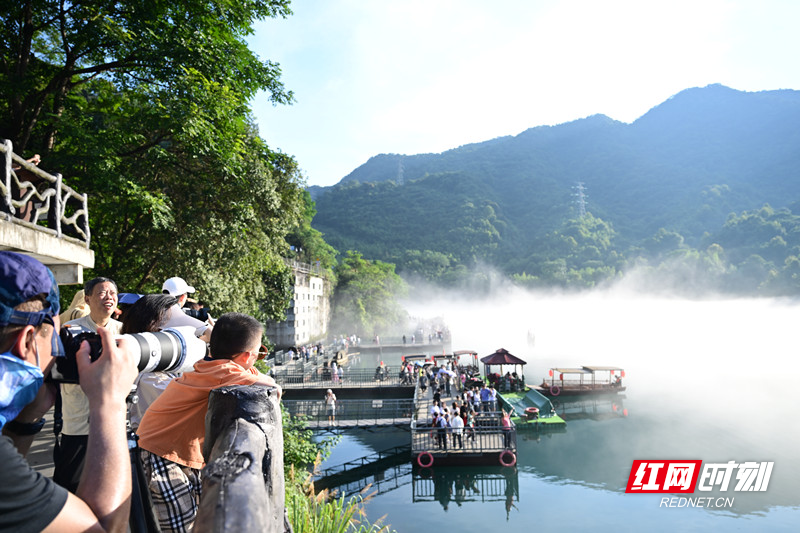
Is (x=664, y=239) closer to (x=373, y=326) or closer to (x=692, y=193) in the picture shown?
(x=692, y=193)

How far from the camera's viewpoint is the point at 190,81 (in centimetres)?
1115

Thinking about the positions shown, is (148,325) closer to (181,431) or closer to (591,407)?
(181,431)

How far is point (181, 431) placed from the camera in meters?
2.38

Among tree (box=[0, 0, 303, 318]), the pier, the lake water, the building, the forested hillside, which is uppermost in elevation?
the forested hillside

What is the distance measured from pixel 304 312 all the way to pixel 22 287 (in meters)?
50.8

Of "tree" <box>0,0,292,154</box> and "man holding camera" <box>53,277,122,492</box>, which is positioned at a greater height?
"tree" <box>0,0,292,154</box>

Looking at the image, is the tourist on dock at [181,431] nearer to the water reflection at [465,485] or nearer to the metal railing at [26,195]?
the metal railing at [26,195]

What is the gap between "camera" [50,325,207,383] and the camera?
5.19 feet

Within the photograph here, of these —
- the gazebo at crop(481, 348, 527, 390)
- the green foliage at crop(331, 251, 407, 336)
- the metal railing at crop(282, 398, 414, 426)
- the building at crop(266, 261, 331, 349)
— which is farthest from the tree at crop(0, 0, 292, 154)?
the green foliage at crop(331, 251, 407, 336)

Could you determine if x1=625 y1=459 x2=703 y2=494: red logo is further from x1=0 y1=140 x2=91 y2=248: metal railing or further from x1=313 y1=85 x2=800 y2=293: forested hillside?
x1=313 y1=85 x2=800 y2=293: forested hillside

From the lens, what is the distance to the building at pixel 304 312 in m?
47.8

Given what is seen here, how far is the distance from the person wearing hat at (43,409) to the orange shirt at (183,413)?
0.74 m

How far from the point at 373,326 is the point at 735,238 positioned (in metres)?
93.6

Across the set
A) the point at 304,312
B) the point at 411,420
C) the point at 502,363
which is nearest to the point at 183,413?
the point at 411,420
